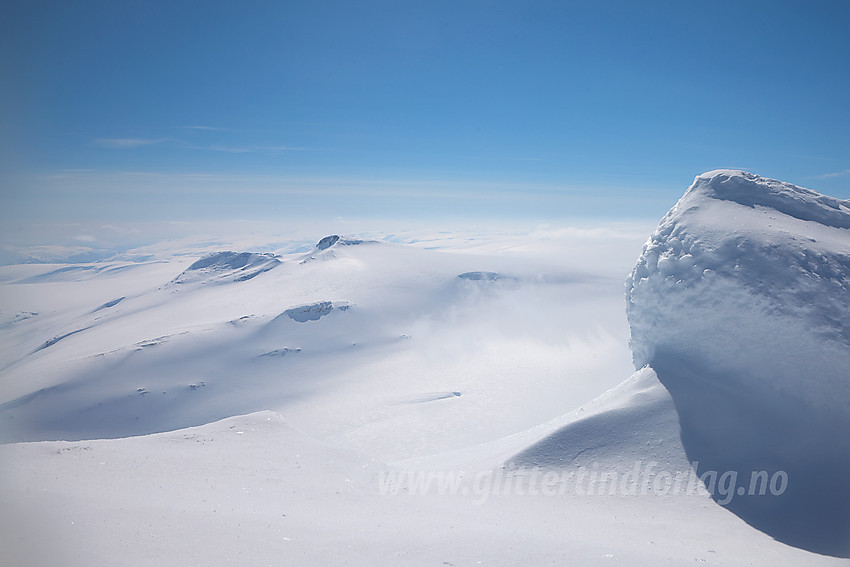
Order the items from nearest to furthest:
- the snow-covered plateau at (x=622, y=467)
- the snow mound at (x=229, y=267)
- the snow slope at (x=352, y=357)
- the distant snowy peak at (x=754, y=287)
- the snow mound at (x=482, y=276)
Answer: the snow-covered plateau at (x=622, y=467) → the distant snowy peak at (x=754, y=287) → the snow slope at (x=352, y=357) → the snow mound at (x=482, y=276) → the snow mound at (x=229, y=267)

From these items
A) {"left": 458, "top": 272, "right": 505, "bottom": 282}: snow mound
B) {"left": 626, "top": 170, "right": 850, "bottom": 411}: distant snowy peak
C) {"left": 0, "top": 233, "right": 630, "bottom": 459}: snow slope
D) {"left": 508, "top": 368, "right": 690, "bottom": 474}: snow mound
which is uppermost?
{"left": 626, "top": 170, "right": 850, "bottom": 411}: distant snowy peak

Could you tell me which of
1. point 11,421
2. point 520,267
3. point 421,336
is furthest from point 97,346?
point 520,267

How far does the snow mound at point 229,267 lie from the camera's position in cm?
7281

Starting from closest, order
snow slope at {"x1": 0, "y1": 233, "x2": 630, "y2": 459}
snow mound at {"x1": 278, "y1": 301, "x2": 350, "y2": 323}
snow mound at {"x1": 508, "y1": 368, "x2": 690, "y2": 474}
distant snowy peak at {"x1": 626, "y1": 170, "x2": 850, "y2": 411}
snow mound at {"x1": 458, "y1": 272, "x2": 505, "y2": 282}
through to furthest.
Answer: distant snowy peak at {"x1": 626, "y1": 170, "x2": 850, "y2": 411} < snow mound at {"x1": 508, "y1": 368, "x2": 690, "y2": 474} < snow slope at {"x1": 0, "y1": 233, "x2": 630, "y2": 459} < snow mound at {"x1": 278, "y1": 301, "x2": 350, "y2": 323} < snow mound at {"x1": 458, "y1": 272, "x2": 505, "y2": 282}

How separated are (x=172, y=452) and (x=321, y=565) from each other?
23.0ft

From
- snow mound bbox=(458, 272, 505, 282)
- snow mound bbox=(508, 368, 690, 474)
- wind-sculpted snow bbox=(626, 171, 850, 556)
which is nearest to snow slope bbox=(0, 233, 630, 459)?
snow mound bbox=(458, 272, 505, 282)

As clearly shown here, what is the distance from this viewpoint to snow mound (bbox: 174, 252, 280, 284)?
72.8m

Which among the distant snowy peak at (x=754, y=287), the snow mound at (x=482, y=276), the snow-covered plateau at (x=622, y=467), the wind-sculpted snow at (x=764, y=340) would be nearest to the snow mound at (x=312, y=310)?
the snow mound at (x=482, y=276)

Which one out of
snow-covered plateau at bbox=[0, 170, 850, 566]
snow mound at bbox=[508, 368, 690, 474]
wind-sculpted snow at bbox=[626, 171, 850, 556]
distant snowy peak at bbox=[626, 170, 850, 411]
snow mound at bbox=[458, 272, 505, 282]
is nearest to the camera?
snow-covered plateau at bbox=[0, 170, 850, 566]

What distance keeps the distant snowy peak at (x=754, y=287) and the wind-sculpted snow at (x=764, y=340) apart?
0.03 m

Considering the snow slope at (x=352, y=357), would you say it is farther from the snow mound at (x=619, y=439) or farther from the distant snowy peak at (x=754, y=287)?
the distant snowy peak at (x=754, y=287)

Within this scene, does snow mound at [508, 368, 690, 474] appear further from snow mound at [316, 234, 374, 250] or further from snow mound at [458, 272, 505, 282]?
snow mound at [316, 234, 374, 250]

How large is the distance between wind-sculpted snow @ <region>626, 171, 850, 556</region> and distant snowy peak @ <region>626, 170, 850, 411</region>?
1.0 inches

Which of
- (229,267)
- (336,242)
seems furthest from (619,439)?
(229,267)
